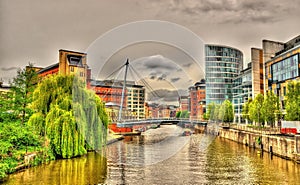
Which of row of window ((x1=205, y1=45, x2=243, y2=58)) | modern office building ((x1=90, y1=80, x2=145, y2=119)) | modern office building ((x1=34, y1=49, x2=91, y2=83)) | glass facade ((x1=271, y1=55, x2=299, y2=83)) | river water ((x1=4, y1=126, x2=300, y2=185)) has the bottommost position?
river water ((x1=4, y1=126, x2=300, y2=185))

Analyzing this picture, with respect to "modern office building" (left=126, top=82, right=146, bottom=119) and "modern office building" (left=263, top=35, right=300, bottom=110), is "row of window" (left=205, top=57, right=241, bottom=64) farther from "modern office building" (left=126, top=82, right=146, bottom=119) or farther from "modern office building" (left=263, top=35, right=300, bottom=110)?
"modern office building" (left=126, top=82, right=146, bottom=119)

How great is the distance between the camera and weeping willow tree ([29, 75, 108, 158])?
2655 centimetres

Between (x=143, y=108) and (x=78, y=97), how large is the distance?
5393cm

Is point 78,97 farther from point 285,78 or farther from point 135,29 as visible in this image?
point 285,78

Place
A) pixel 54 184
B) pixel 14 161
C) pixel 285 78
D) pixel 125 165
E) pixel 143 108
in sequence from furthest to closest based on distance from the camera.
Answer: pixel 143 108 → pixel 285 78 → pixel 125 165 → pixel 14 161 → pixel 54 184

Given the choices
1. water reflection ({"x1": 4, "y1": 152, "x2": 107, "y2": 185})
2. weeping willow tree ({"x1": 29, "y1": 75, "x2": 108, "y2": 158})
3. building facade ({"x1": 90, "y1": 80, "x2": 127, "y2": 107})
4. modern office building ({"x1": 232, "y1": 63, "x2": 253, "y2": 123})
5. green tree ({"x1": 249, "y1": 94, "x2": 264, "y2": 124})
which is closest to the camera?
water reflection ({"x1": 4, "y1": 152, "x2": 107, "y2": 185})

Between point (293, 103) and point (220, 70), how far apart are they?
2525 inches

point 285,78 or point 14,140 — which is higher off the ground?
point 285,78

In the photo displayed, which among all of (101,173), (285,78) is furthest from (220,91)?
(101,173)

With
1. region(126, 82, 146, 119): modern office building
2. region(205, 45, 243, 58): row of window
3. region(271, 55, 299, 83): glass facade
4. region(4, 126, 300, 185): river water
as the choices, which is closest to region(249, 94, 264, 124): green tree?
region(271, 55, 299, 83): glass facade

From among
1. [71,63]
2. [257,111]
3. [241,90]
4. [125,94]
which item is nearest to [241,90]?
[241,90]

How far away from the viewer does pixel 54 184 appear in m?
18.8

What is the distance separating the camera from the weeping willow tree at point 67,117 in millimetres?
26547

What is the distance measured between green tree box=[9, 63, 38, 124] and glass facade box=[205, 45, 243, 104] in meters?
77.1
